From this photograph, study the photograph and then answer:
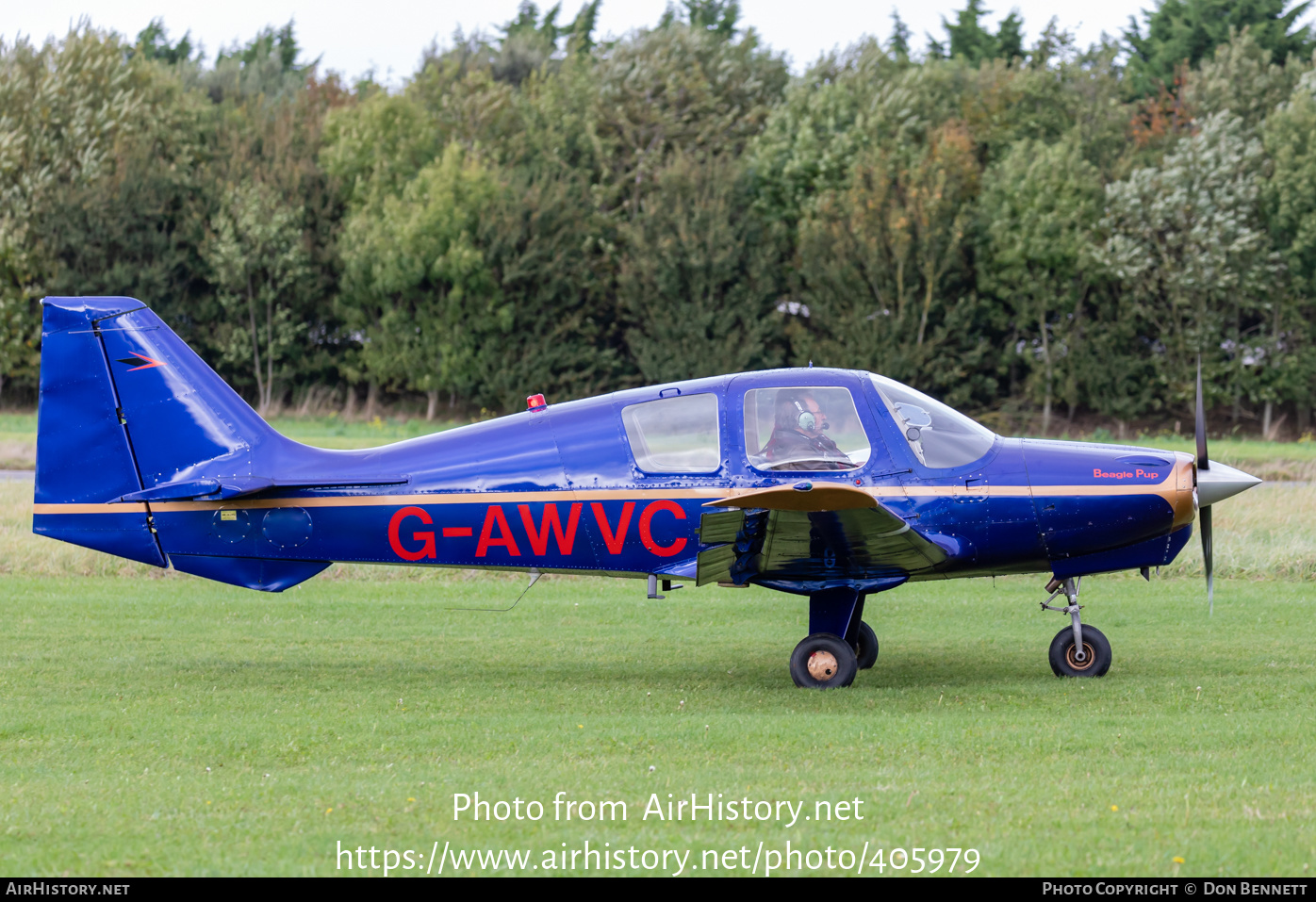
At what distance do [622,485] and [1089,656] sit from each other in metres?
3.75

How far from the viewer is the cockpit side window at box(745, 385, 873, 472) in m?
9.35

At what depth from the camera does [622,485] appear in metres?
9.54

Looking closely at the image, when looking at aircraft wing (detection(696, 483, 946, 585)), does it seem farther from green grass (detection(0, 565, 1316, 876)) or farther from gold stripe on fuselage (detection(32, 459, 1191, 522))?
green grass (detection(0, 565, 1316, 876))

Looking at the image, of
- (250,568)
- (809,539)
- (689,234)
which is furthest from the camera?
(689,234)

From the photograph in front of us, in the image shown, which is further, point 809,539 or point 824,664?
point 824,664

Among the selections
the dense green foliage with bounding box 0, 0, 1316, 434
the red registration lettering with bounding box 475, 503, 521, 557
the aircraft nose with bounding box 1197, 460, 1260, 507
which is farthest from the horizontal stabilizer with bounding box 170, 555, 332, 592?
the dense green foliage with bounding box 0, 0, 1316, 434

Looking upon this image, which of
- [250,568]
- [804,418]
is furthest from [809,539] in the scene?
[250,568]

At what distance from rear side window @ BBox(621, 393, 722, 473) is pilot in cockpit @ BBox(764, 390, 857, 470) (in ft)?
1.40

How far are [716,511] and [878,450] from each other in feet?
4.42

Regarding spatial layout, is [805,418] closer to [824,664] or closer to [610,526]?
[610,526]

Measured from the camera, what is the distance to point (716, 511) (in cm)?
889

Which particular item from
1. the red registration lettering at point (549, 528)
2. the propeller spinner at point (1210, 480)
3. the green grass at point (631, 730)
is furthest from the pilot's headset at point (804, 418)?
the propeller spinner at point (1210, 480)

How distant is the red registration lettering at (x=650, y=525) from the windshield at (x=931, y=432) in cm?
172

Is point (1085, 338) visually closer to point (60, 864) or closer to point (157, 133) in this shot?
point (157, 133)
